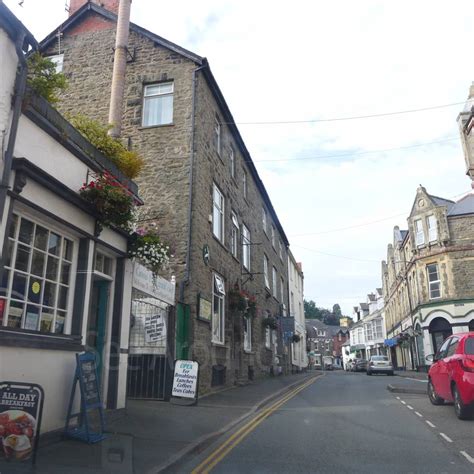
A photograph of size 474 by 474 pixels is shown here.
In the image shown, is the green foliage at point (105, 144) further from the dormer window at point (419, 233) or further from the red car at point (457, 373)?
the dormer window at point (419, 233)

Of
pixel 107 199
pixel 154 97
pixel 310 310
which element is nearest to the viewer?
pixel 107 199

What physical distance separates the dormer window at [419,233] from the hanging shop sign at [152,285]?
2641 cm

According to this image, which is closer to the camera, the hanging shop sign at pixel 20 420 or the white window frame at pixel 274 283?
the hanging shop sign at pixel 20 420

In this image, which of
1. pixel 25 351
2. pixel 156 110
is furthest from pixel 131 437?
Result: pixel 156 110

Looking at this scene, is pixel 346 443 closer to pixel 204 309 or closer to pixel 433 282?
pixel 204 309

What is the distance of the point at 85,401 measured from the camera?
266 inches

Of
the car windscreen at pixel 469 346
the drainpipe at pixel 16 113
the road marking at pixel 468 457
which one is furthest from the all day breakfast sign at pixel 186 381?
the drainpipe at pixel 16 113

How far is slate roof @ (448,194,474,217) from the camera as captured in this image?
32188 mm

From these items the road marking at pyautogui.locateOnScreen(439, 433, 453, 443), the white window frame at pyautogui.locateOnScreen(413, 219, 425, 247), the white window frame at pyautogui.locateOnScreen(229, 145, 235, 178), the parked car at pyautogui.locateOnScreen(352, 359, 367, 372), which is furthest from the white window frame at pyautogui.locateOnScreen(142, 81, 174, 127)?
the parked car at pyautogui.locateOnScreen(352, 359, 367, 372)

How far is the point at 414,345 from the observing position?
118ft

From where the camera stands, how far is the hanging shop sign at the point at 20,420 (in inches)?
206

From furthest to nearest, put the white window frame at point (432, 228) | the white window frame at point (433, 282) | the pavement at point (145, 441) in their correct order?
the white window frame at point (432, 228) → the white window frame at point (433, 282) → the pavement at point (145, 441)

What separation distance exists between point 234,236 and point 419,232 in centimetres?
2011

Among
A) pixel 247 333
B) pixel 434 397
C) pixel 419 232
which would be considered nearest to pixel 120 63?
pixel 247 333
